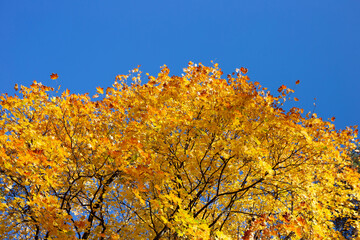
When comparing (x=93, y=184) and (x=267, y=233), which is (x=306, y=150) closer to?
(x=267, y=233)

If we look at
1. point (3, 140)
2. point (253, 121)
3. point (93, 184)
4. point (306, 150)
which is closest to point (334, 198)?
point (306, 150)

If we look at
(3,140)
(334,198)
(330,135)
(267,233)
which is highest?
(330,135)

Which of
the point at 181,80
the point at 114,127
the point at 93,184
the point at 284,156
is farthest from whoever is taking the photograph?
the point at 93,184

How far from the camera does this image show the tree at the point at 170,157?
555cm

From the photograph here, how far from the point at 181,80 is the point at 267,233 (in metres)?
5.37

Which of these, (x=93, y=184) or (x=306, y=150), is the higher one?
(x=306, y=150)

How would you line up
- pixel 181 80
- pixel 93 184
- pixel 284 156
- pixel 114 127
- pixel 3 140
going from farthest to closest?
pixel 93 184, pixel 114 127, pixel 181 80, pixel 284 156, pixel 3 140

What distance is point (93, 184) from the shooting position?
29.8 feet

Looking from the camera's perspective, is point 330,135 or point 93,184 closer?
point 330,135

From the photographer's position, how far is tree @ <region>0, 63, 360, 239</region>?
5.55 meters

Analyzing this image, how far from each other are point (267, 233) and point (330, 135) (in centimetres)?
403

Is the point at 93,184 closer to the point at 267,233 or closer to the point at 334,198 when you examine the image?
the point at 267,233

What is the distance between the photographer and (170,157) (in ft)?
23.0

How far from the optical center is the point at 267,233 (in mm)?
6656
